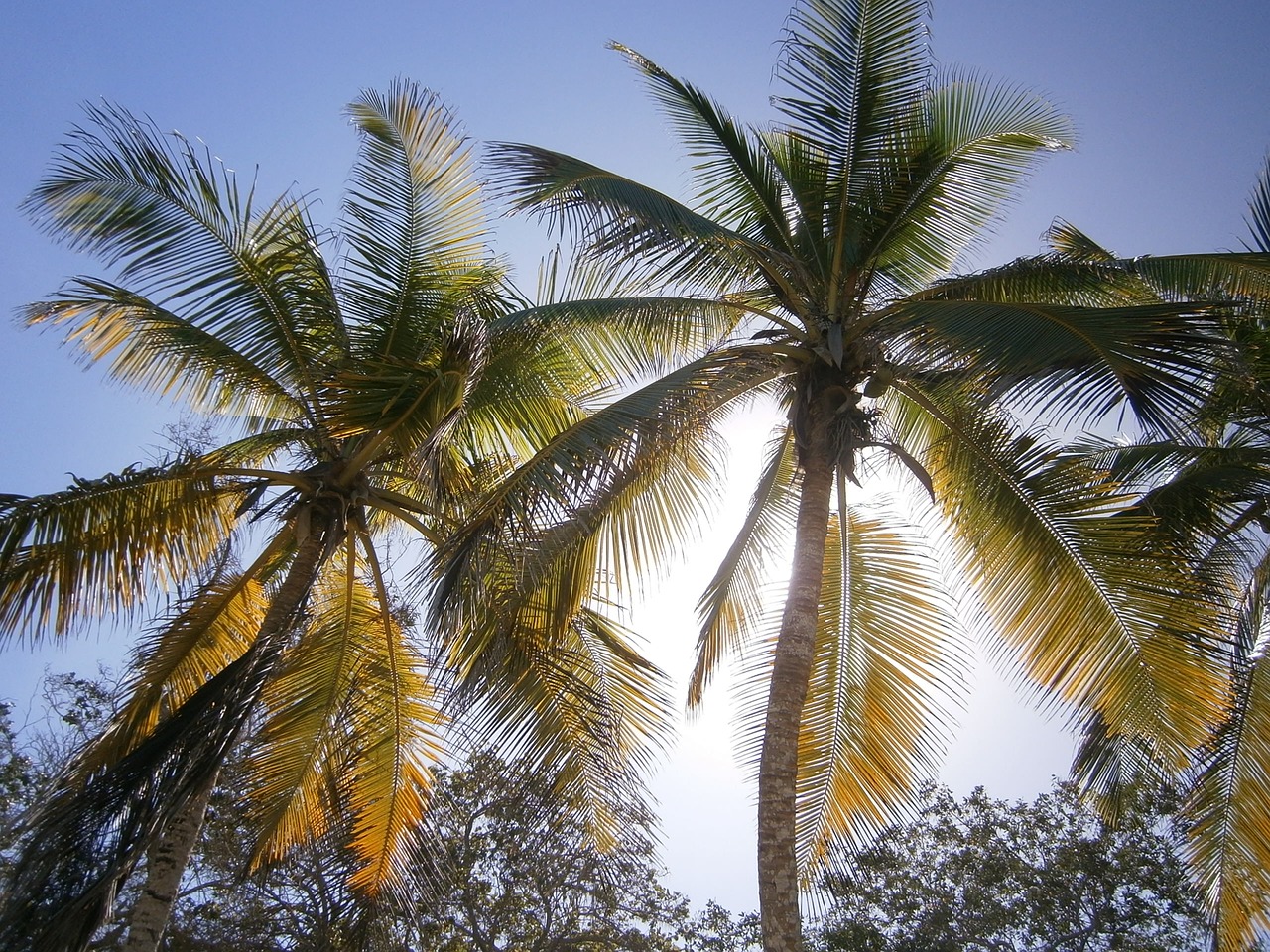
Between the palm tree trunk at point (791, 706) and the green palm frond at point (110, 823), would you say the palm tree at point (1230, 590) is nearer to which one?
the palm tree trunk at point (791, 706)

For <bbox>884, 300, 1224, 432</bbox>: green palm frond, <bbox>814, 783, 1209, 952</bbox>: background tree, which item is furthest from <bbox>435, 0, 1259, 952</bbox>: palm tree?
<bbox>814, 783, 1209, 952</bbox>: background tree

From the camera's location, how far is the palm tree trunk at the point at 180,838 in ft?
23.6

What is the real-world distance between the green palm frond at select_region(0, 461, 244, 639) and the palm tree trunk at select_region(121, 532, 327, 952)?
1.17m

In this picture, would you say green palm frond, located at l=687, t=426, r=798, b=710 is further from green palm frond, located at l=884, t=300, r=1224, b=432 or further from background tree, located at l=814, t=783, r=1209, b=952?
background tree, located at l=814, t=783, r=1209, b=952

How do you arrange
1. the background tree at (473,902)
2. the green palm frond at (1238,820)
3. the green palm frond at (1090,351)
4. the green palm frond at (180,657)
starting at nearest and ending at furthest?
the green palm frond at (1090,351), the green palm frond at (1238,820), the green palm frond at (180,657), the background tree at (473,902)

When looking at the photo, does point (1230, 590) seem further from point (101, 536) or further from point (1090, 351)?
point (101, 536)

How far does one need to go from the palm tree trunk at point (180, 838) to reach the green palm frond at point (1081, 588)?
5.47m

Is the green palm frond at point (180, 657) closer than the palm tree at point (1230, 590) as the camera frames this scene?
No

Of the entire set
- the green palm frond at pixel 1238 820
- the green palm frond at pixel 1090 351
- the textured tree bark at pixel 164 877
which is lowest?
the textured tree bark at pixel 164 877

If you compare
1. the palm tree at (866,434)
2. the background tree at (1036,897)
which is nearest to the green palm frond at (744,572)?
the palm tree at (866,434)

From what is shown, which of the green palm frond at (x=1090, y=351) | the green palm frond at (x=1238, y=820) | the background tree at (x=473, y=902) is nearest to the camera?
the green palm frond at (x=1090, y=351)

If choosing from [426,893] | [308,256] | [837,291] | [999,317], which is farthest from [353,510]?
[999,317]

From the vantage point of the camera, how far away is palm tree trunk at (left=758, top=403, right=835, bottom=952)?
6.14 metres

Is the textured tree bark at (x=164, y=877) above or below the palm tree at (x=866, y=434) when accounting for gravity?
below
